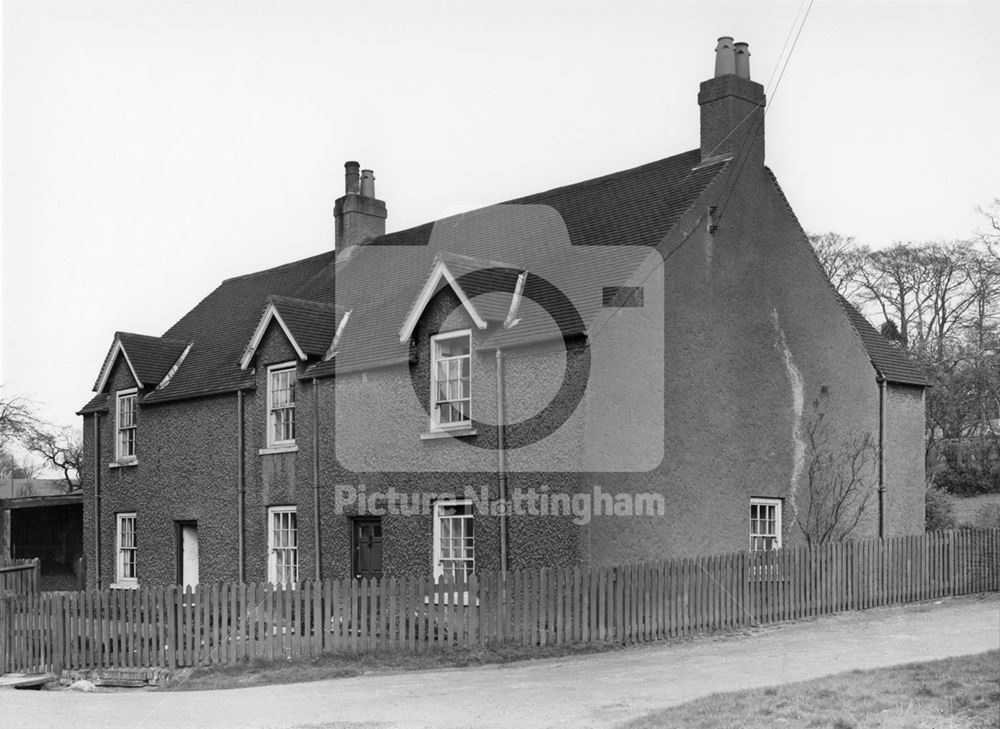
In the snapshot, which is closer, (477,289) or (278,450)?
(477,289)

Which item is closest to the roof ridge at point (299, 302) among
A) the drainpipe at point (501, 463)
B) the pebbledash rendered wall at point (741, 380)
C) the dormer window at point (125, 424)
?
the dormer window at point (125, 424)

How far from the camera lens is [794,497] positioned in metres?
24.1

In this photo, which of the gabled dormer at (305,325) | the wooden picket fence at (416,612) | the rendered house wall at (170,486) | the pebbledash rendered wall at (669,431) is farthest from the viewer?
the rendered house wall at (170,486)

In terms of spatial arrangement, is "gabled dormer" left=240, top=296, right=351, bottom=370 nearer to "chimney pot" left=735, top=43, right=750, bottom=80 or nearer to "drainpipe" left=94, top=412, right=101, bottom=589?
"drainpipe" left=94, top=412, right=101, bottom=589

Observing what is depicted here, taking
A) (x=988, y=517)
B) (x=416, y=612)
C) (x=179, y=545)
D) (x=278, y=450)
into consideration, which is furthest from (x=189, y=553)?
(x=988, y=517)

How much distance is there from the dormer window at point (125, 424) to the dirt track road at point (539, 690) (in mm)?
13820

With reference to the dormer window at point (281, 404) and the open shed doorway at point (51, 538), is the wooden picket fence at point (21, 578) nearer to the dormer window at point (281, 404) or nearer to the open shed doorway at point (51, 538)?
the dormer window at point (281, 404)

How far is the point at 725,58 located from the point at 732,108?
46.9 inches

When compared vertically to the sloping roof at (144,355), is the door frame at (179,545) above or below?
below

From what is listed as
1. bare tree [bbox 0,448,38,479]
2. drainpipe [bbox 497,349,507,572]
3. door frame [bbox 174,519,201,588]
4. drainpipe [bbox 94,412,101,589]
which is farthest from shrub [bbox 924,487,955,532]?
bare tree [bbox 0,448,38,479]

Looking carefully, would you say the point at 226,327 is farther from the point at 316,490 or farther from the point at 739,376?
the point at 739,376

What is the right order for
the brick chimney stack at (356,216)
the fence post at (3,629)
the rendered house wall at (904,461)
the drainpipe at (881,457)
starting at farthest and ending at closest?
the brick chimney stack at (356,216) < the rendered house wall at (904,461) < the drainpipe at (881,457) < the fence post at (3,629)

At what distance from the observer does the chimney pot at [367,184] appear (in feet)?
112

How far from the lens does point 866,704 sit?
1160 cm
